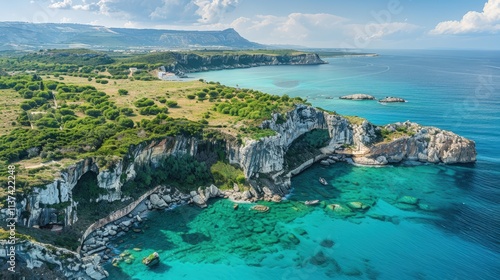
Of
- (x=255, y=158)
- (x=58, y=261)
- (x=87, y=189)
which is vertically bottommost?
(x=58, y=261)

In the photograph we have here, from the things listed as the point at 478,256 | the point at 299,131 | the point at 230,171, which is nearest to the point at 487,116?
the point at 299,131

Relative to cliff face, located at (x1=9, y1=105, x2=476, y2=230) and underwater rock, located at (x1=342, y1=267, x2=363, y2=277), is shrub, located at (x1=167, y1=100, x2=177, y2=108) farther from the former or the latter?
underwater rock, located at (x1=342, y1=267, x2=363, y2=277)

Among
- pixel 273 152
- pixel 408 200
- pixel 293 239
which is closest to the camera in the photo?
pixel 293 239

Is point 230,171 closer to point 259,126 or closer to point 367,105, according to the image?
point 259,126

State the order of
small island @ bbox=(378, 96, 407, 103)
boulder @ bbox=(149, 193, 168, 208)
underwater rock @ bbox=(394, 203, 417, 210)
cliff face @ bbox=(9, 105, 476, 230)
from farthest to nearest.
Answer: small island @ bbox=(378, 96, 407, 103) → underwater rock @ bbox=(394, 203, 417, 210) → boulder @ bbox=(149, 193, 168, 208) → cliff face @ bbox=(9, 105, 476, 230)

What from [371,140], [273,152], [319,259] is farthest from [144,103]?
[319,259]

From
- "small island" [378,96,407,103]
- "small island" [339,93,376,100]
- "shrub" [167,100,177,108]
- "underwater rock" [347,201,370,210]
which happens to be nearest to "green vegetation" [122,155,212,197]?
"underwater rock" [347,201,370,210]

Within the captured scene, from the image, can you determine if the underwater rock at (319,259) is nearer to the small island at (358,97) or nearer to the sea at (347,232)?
the sea at (347,232)

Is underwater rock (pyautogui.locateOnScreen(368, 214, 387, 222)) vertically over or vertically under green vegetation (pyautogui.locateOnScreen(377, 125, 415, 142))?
under

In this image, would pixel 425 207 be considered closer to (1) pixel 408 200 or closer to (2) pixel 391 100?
(1) pixel 408 200
